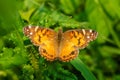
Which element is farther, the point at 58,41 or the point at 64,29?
the point at 64,29

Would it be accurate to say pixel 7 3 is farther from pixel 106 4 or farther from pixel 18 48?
pixel 106 4

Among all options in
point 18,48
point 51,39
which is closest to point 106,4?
point 51,39

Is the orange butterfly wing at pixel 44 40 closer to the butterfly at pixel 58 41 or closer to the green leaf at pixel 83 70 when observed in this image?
the butterfly at pixel 58 41

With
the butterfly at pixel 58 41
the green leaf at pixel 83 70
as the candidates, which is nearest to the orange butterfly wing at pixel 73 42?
the butterfly at pixel 58 41

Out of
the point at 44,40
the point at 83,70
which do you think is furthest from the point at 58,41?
the point at 83,70

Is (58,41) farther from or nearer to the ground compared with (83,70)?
farther from the ground

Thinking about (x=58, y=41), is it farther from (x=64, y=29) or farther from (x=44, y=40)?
(x=64, y=29)
